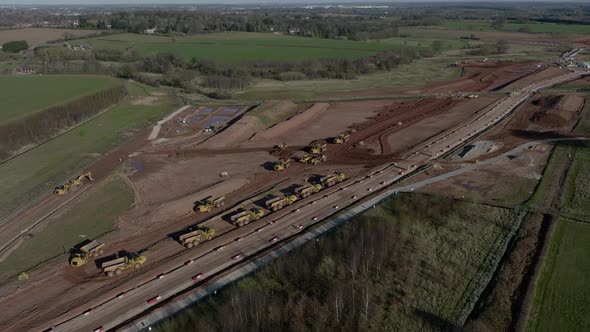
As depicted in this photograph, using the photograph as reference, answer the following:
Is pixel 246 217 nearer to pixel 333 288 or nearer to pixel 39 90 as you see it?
pixel 333 288

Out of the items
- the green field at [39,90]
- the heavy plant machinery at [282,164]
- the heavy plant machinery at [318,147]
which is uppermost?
the green field at [39,90]

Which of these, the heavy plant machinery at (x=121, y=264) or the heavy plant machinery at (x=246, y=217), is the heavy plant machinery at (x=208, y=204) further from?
→ the heavy plant machinery at (x=121, y=264)

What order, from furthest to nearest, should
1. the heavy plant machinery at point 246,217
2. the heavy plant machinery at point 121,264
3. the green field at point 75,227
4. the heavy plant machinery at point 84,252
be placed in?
the heavy plant machinery at point 246,217
the green field at point 75,227
the heavy plant machinery at point 84,252
the heavy plant machinery at point 121,264

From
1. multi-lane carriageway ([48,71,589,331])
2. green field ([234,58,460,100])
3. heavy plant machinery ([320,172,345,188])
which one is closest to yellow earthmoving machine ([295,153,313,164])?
heavy plant machinery ([320,172,345,188])

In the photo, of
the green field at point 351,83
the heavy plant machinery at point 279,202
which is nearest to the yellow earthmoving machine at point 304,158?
the heavy plant machinery at point 279,202

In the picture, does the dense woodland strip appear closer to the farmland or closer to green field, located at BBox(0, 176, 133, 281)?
green field, located at BBox(0, 176, 133, 281)

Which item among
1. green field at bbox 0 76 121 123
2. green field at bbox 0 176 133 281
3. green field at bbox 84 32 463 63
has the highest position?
green field at bbox 84 32 463 63

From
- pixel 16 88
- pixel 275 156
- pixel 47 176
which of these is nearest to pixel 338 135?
pixel 275 156
